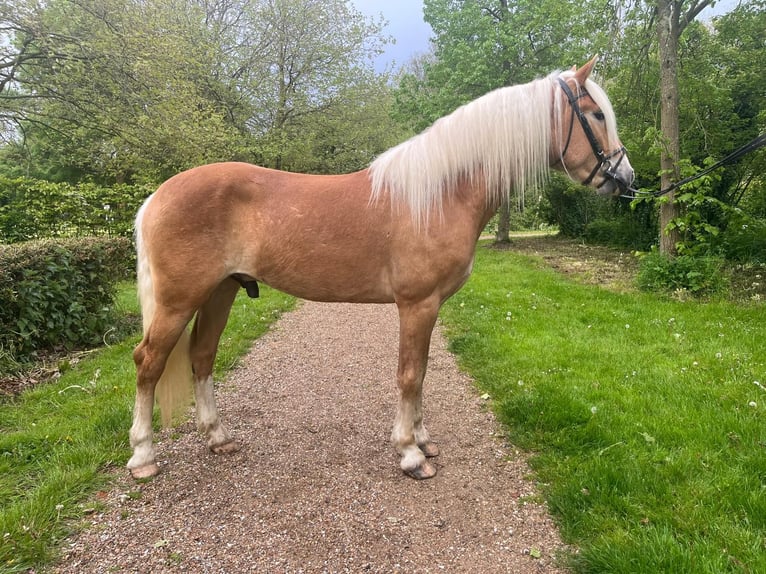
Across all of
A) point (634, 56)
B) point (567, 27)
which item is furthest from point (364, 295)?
point (567, 27)

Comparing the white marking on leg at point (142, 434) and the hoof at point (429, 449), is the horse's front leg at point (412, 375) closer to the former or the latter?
the hoof at point (429, 449)

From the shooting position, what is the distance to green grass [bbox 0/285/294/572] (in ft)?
6.93

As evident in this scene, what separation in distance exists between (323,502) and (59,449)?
1.94m

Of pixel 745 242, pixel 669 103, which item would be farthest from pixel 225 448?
pixel 745 242

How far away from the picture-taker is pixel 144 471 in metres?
2.71

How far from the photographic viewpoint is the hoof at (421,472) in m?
2.75

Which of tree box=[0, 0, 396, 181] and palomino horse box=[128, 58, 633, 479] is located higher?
tree box=[0, 0, 396, 181]

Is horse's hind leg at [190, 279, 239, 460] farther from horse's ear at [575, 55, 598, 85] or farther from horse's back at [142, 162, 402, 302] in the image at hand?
horse's ear at [575, 55, 598, 85]

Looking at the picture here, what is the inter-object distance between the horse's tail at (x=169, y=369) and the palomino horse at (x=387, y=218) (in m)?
0.02

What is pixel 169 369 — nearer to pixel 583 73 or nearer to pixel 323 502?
pixel 323 502

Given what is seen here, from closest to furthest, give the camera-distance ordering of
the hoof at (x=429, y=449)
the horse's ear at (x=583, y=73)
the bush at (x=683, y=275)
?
the horse's ear at (x=583, y=73) < the hoof at (x=429, y=449) < the bush at (x=683, y=275)

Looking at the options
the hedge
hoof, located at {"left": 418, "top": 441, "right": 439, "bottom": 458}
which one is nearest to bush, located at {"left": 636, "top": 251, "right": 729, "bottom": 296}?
hoof, located at {"left": 418, "top": 441, "right": 439, "bottom": 458}

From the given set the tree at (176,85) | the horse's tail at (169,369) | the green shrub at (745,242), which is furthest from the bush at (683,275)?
the tree at (176,85)

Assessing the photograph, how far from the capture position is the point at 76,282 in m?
5.21
